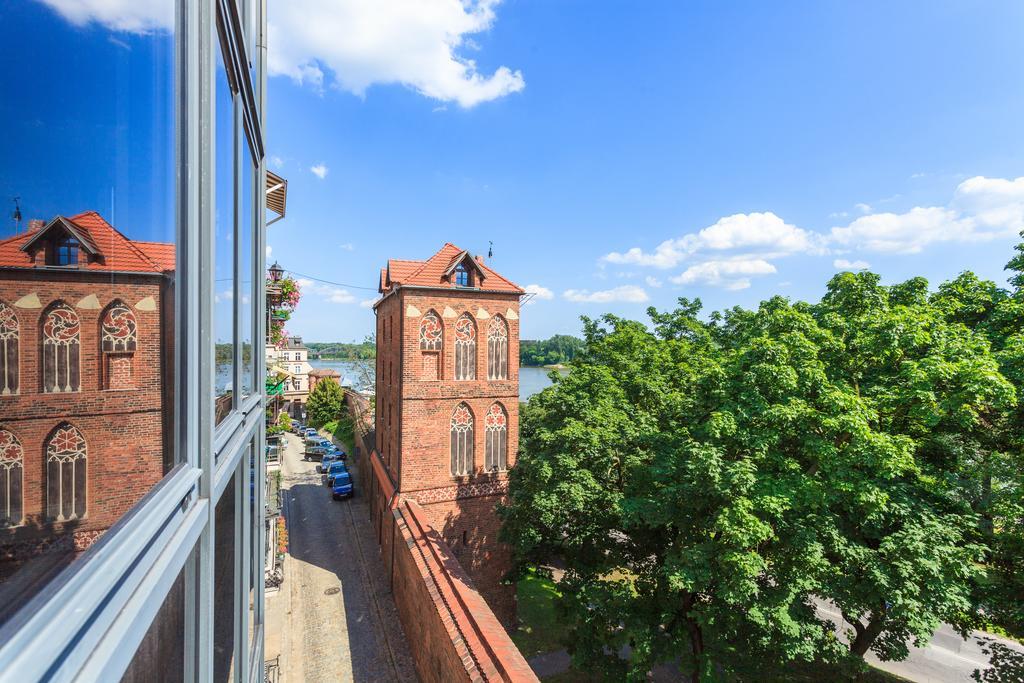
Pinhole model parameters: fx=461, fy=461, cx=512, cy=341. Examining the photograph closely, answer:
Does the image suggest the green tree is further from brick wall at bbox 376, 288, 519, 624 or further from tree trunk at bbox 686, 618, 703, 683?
tree trunk at bbox 686, 618, 703, 683

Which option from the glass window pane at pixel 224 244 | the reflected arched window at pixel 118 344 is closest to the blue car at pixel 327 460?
the glass window pane at pixel 224 244

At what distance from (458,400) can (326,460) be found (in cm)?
1613

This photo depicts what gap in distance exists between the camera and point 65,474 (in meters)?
1.04

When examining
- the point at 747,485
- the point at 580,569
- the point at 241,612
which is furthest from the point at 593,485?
the point at 241,612

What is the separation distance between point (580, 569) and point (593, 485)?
226 centimetres

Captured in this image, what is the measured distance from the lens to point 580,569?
32.8ft

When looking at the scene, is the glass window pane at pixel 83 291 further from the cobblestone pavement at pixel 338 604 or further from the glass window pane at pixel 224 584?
the cobblestone pavement at pixel 338 604

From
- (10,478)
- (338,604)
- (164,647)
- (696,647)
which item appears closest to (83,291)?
(10,478)

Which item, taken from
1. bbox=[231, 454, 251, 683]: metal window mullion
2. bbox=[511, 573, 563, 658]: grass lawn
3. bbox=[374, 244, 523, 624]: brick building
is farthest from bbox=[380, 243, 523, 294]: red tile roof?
bbox=[231, 454, 251, 683]: metal window mullion

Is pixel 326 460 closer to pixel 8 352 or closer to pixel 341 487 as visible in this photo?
pixel 341 487

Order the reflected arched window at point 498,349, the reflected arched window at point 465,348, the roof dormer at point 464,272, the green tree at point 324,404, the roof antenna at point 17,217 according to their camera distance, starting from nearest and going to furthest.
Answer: the roof antenna at point 17,217 → the roof dormer at point 464,272 → the reflected arched window at point 465,348 → the reflected arched window at point 498,349 → the green tree at point 324,404

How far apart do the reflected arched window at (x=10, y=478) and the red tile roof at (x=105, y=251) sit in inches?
12.6

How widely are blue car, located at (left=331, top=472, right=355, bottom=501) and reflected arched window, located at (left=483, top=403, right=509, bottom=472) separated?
956cm

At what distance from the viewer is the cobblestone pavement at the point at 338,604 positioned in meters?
9.97
